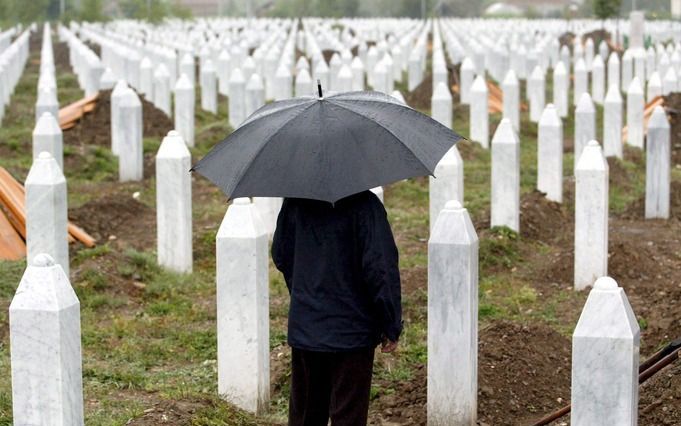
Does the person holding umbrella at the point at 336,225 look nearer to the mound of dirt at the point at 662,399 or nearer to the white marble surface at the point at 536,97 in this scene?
the mound of dirt at the point at 662,399

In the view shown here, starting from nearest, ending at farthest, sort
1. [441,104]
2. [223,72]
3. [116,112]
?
1. [116,112]
2. [441,104]
3. [223,72]

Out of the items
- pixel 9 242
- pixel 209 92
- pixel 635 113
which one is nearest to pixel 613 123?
pixel 635 113

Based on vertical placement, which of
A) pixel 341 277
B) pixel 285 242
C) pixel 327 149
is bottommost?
pixel 341 277

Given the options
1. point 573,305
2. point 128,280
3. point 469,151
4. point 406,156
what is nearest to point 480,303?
point 573,305

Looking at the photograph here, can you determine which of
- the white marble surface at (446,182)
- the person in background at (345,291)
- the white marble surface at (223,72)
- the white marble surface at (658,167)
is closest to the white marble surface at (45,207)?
the white marble surface at (446,182)

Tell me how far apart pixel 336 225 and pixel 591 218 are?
4.24 m

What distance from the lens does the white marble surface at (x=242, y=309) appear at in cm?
671

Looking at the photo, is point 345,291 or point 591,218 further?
point 591,218

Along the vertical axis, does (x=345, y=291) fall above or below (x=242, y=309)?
above

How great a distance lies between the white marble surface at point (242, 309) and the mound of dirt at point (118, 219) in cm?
441

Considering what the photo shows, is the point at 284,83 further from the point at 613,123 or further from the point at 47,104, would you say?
the point at 613,123

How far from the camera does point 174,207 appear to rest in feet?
32.7

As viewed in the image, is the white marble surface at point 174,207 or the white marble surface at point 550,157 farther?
the white marble surface at point 550,157

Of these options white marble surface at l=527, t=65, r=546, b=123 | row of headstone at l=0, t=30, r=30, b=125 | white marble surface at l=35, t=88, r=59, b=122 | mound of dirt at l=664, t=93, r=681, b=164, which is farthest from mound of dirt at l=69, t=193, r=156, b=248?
white marble surface at l=527, t=65, r=546, b=123
